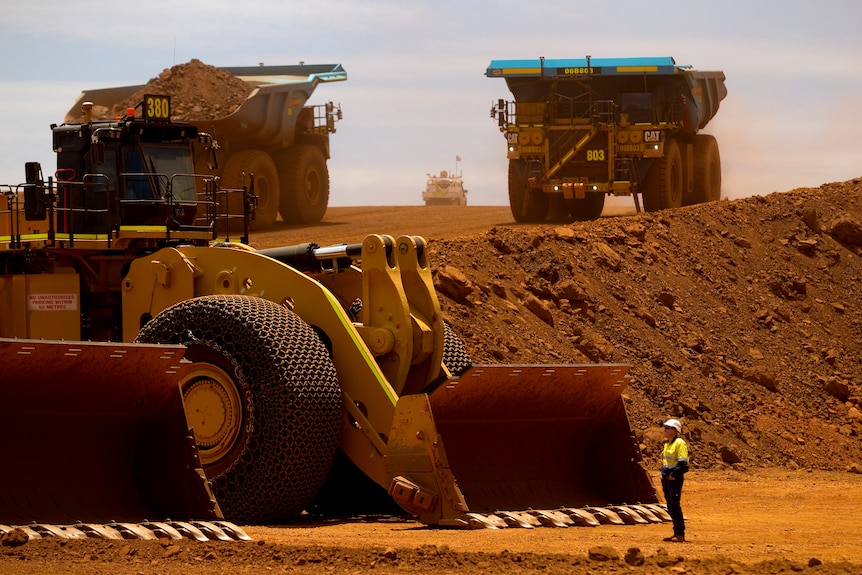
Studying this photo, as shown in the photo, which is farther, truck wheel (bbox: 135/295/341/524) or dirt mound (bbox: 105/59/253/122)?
dirt mound (bbox: 105/59/253/122)

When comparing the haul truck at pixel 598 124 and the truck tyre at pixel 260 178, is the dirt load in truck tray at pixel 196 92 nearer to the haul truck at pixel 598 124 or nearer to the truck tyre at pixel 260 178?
the truck tyre at pixel 260 178

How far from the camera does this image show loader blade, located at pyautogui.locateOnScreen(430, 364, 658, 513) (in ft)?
37.1

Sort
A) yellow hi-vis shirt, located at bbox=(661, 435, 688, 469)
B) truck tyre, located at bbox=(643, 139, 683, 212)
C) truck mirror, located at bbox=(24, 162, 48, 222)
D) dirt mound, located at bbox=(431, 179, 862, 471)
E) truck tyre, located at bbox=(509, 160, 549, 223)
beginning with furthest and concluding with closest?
1. truck tyre, located at bbox=(509, 160, 549, 223)
2. truck tyre, located at bbox=(643, 139, 683, 212)
3. dirt mound, located at bbox=(431, 179, 862, 471)
4. truck mirror, located at bbox=(24, 162, 48, 222)
5. yellow hi-vis shirt, located at bbox=(661, 435, 688, 469)

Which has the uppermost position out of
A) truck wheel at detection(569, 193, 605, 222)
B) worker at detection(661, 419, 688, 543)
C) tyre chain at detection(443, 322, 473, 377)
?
truck wheel at detection(569, 193, 605, 222)

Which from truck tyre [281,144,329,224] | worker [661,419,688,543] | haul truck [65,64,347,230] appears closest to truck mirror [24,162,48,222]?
worker [661,419,688,543]

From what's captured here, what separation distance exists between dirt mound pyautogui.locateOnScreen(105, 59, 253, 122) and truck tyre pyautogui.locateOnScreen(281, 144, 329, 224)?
258 cm

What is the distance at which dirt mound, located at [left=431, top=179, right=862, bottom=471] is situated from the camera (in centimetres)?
1894

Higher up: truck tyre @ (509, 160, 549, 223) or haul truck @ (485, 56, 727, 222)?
haul truck @ (485, 56, 727, 222)

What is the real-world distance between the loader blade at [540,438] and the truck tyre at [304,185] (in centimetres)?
1945

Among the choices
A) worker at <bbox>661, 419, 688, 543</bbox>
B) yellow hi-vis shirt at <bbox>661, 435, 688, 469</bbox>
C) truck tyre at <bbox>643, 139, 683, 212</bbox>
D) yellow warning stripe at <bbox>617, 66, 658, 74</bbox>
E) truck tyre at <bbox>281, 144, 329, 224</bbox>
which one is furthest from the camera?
truck tyre at <bbox>281, 144, 329, 224</bbox>

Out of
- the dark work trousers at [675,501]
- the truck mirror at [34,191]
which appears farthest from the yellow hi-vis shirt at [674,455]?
the truck mirror at [34,191]

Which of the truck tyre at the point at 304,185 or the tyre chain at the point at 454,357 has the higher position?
the truck tyre at the point at 304,185

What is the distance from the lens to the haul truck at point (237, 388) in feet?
32.9

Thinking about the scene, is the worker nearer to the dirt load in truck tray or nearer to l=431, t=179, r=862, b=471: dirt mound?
l=431, t=179, r=862, b=471: dirt mound
